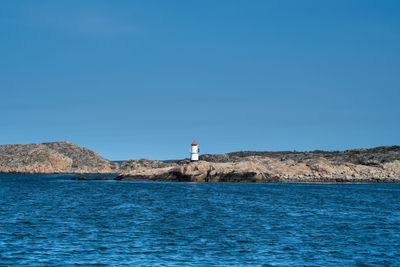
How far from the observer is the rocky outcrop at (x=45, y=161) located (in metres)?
169

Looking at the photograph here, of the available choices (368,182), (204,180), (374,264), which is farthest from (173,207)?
(368,182)

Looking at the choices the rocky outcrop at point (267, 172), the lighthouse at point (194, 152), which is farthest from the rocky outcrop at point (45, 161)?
the lighthouse at point (194, 152)

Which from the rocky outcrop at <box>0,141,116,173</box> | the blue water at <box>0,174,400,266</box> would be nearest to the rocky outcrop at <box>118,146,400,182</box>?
the blue water at <box>0,174,400,266</box>

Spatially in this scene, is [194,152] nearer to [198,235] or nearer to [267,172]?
[267,172]

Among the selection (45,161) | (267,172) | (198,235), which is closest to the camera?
(198,235)

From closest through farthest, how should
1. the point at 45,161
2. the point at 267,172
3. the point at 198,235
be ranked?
the point at 198,235
the point at 267,172
the point at 45,161

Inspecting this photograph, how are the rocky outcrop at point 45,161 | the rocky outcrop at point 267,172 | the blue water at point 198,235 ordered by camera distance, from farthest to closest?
the rocky outcrop at point 45,161, the rocky outcrop at point 267,172, the blue water at point 198,235

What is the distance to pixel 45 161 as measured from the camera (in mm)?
172000

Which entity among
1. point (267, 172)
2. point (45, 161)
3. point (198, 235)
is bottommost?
point (198, 235)

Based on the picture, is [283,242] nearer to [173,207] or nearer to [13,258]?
[13,258]

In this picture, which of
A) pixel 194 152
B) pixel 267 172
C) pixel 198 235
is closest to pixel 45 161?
pixel 194 152

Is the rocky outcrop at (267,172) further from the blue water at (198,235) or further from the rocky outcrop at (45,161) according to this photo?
the rocky outcrop at (45,161)

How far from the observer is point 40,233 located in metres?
27.0

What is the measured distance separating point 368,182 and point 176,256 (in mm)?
87096
